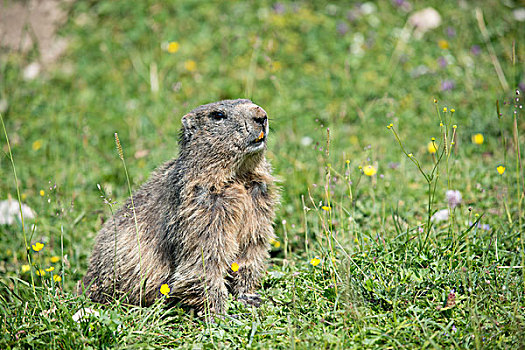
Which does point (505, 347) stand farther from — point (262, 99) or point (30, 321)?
point (262, 99)

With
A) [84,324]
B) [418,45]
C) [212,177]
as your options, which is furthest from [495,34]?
[84,324]

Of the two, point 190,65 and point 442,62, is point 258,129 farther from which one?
point 442,62

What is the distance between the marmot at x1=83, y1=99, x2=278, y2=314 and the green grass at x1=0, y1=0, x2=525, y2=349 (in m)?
0.22

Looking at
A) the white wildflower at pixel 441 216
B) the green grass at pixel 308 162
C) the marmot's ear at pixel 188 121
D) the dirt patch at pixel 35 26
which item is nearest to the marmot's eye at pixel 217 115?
the marmot's ear at pixel 188 121

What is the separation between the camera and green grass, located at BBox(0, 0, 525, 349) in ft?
10.2

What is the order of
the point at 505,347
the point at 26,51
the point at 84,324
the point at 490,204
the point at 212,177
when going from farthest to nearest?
1. the point at 26,51
2. the point at 490,204
3. the point at 212,177
4. the point at 84,324
5. the point at 505,347

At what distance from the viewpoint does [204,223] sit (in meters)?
3.49

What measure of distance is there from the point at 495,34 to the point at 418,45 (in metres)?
1.15

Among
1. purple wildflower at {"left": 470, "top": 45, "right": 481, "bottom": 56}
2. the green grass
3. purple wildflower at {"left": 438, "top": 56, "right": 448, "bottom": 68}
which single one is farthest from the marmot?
purple wildflower at {"left": 470, "top": 45, "right": 481, "bottom": 56}

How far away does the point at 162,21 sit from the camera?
25.3ft

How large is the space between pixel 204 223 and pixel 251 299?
0.70m

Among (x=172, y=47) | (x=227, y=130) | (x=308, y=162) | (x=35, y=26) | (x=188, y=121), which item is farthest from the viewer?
(x=35, y=26)

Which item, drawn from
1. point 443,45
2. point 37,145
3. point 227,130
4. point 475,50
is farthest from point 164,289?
point 475,50

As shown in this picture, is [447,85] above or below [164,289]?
above
